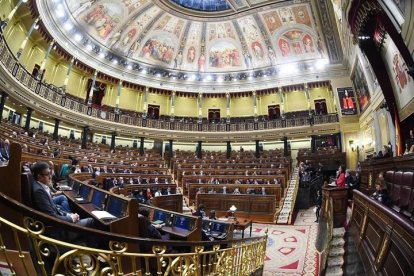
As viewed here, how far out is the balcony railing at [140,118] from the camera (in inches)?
486

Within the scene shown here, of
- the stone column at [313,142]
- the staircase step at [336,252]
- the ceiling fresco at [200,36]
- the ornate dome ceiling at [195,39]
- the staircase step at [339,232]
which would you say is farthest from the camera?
the stone column at [313,142]

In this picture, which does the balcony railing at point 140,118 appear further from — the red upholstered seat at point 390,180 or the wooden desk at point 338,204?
the red upholstered seat at point 390,180

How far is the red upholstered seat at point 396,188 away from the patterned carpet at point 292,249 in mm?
2083

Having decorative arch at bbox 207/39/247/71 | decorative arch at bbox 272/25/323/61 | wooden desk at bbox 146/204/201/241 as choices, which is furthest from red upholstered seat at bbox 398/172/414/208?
decorative arch at bbox 207/39/247/71

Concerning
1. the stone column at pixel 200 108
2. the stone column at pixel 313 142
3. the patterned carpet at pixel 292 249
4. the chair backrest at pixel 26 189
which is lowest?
the patterned carpet at pixel 292 249

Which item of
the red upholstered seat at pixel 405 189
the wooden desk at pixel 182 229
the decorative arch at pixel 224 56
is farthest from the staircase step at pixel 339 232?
the decorative arch at pixel 224 56

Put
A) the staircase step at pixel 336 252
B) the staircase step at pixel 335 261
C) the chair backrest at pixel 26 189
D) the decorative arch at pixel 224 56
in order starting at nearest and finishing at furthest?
the chair backrest at pixel 26 189 → the staircase step at pixel 335 261 → the staircase step at pixel 336 252 → the decorative arch at pixel 224 56

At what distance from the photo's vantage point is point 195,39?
22125 millimetres

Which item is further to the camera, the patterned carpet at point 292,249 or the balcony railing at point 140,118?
the balcony railing at point 140,118

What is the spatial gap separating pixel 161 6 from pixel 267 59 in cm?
968

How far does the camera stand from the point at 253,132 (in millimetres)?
21062

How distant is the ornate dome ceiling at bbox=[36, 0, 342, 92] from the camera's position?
17.0m

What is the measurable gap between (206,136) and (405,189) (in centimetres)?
1816

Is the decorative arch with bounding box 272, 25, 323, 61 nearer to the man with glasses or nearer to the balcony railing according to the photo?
the balcony railing
